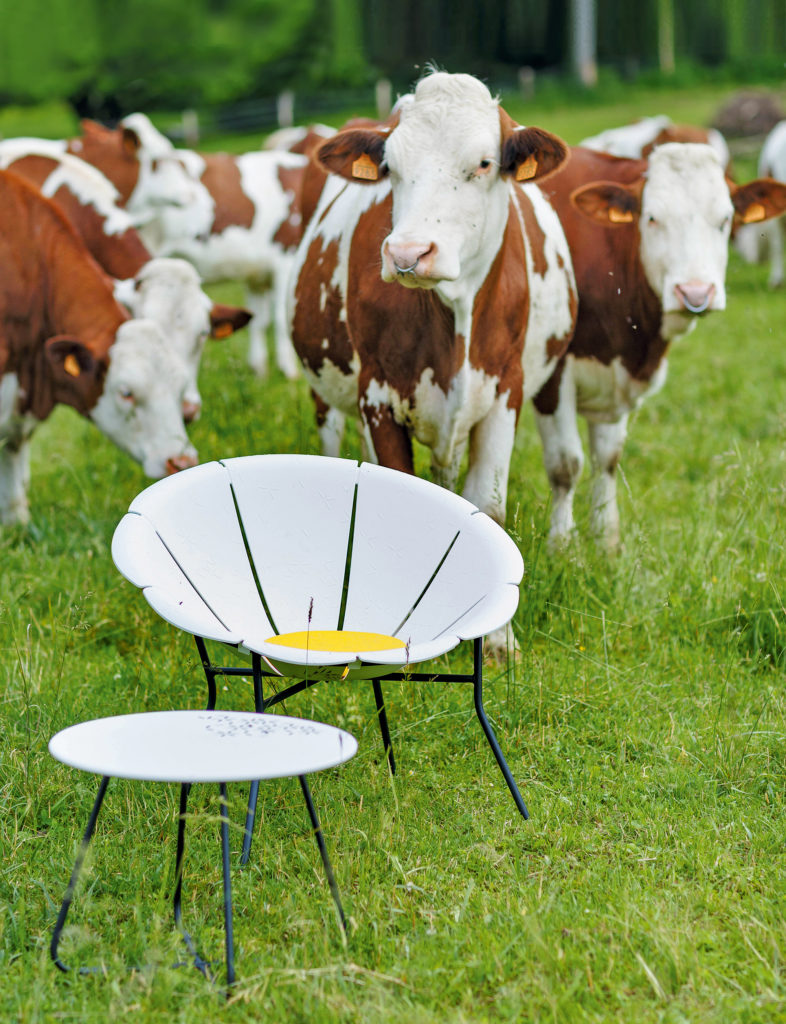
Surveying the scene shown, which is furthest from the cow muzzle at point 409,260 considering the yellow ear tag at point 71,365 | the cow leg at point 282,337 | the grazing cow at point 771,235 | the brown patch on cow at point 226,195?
the grazing cow at point 771,235

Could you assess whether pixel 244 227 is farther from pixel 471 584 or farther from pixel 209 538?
pixel 471 584

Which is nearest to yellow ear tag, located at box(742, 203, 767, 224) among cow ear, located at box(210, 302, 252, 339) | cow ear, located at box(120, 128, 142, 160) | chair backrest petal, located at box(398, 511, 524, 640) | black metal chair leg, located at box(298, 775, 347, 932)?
cow ear, located at box(210, 302, 252, 339)

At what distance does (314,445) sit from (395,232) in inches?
98.0

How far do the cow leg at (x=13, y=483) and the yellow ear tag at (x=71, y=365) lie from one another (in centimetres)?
52

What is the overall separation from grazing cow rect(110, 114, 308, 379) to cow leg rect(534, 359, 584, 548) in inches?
202

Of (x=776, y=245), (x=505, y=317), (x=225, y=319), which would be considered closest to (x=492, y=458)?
(x=505, y=317)

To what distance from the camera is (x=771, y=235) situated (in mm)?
13148

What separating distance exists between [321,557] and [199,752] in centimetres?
106

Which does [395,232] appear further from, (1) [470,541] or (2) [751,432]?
(2) [751,432]

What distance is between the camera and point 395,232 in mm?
3578

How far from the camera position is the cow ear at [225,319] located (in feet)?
21.1

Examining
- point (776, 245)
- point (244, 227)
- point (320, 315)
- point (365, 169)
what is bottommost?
point (776, 245)

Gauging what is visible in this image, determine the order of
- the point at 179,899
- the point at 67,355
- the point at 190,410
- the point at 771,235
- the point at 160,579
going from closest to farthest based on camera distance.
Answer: the point at 179,899 → the point at 160,579 → the point at 67,355 → the point at 190,410 → the point at 771,235

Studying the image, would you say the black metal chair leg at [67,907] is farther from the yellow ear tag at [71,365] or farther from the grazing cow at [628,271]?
the yellow ear tag at [71,365]
